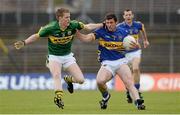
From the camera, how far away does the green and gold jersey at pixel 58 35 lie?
63.5ft

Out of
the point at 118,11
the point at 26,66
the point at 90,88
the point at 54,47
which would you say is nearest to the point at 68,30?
the point at 54,47

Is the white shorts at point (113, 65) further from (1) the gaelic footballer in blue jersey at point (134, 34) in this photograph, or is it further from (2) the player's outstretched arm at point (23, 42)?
(1) the gaelic footballer in blue jersey at point (134, 34)

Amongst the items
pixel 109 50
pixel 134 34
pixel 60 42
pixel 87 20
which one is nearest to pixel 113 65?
pixel 109 50

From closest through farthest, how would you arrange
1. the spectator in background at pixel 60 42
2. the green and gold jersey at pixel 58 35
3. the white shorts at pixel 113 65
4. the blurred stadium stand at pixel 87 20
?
the white shorts at pixel 113 65 → the spectator in background at pixel 60 42 → the green and gold jersey at pixel 58 35 → the blurred stadium stand at pixel 87 20

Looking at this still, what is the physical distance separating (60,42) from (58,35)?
0.21 m

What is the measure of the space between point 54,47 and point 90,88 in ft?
52.5

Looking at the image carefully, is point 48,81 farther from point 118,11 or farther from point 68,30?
point 68,30

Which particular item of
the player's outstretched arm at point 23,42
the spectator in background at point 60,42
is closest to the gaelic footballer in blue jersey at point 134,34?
the spectator in background at point 60,42

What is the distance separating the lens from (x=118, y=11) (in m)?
41.6

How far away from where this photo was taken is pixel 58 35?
19.4 m

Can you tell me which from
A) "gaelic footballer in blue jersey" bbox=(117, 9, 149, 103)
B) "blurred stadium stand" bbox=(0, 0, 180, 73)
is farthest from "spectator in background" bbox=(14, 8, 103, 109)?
"blurred stadium stand" bbox=(0, 0, 180, 73)

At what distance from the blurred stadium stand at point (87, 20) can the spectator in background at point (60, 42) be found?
1855 cm

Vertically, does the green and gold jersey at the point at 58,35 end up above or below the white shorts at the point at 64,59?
above

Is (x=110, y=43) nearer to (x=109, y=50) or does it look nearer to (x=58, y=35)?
(x=109, y=50)
